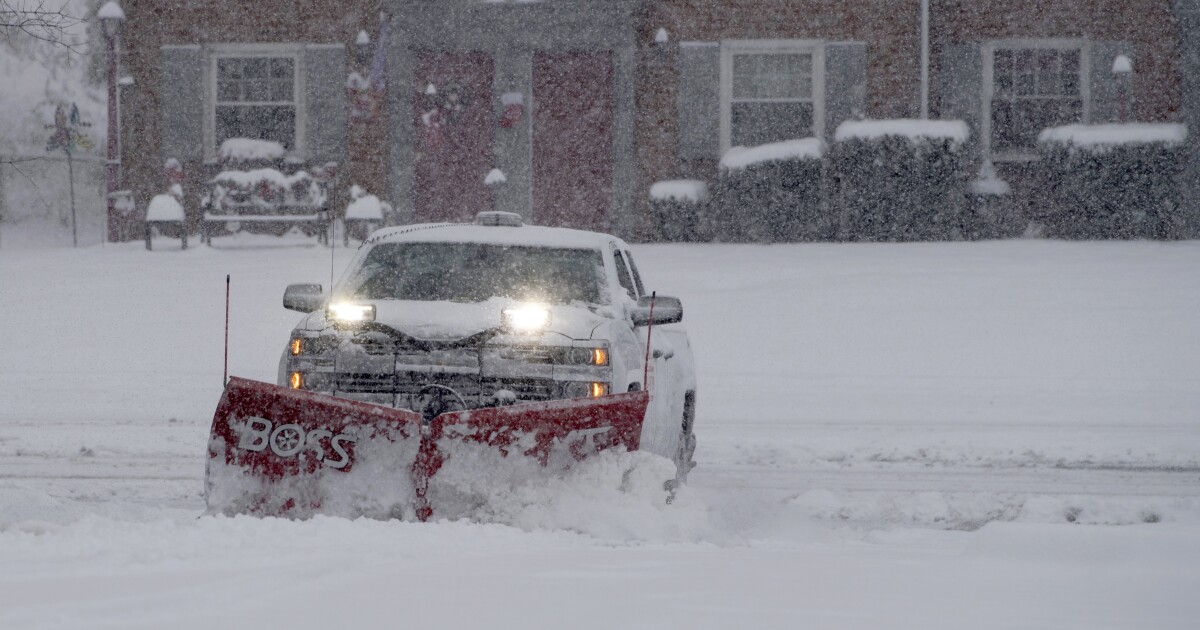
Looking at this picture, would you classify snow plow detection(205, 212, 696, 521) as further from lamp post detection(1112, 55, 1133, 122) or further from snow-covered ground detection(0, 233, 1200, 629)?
lamp post detection(1112, 55, 1133, 122)

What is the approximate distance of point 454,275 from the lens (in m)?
7.71

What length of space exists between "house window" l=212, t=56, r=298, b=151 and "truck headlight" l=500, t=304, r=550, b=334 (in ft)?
49.5

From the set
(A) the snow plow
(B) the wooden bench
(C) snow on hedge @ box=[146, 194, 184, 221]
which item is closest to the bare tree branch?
(A) the snow plow

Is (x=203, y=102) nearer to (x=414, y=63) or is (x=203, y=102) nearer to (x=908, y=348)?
(x=414, y=63)

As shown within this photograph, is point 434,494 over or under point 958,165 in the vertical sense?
under

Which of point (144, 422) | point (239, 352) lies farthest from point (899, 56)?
point (144, 422)

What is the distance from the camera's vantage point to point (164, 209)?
64.0 feet

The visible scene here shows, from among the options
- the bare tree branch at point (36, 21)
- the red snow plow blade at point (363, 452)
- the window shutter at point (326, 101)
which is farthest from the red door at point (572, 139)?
the red snow plow blade at point (363, 452)

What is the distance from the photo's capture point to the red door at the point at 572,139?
2086 cm

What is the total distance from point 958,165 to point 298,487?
14.3 meters

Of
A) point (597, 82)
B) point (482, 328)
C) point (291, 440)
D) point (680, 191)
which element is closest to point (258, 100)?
point (597, 82)

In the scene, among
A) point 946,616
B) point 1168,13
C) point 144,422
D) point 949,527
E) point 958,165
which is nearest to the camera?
point 946,616

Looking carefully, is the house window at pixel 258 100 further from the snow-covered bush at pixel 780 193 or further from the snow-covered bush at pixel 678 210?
the snow-covered bush at pixel 780 193

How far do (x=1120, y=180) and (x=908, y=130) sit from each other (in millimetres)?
2837
